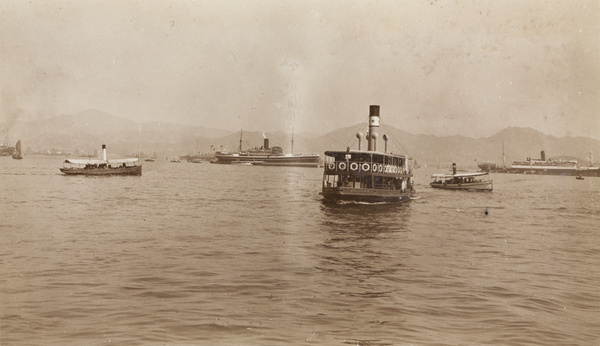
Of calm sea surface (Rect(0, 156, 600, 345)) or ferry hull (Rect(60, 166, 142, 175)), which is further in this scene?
ferry hull (Rect(60, 166, 142, 175))

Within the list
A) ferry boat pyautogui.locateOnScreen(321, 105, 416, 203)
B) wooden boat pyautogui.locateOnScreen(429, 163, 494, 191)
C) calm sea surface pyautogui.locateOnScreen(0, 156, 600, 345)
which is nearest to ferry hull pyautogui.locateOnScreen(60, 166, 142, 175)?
calm sea surface pyautogui.locateOnScreen(0, 156, 600, 345)

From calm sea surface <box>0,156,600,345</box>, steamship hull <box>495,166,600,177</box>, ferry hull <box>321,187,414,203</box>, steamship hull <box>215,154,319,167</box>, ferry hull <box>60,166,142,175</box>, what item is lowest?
calm sea surface <box>0,156,600,345</box>

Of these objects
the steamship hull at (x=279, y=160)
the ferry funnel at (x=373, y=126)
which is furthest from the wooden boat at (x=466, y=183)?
the steamship hull at (x=279, y=160)

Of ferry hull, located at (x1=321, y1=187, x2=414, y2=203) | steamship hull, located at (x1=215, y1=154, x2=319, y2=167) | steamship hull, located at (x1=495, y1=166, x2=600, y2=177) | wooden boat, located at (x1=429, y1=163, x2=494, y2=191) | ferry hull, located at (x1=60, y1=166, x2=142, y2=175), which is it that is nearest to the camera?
ferry hull, located at (x1=321, y1=187, x2=414, y2=203)

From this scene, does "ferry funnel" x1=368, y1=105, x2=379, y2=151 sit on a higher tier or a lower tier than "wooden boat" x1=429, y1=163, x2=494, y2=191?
higher

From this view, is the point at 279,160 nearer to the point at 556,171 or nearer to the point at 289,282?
the point at 556,171

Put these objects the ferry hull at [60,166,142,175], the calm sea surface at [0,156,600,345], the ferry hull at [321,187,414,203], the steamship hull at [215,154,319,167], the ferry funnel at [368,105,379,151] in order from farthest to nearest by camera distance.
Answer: the steamship hull at [215,154,319,167] → the ferry hull at [60,166,142,175] → the ferry funnel at [368,105,379,151] → the ferry hull at [321,187,414,203] → the calm sea surface at [0,156,600,345]

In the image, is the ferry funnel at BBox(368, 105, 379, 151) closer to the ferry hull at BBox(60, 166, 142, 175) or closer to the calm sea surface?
the calm sea surface

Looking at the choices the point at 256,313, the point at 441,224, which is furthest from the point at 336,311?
the point at 441,224
